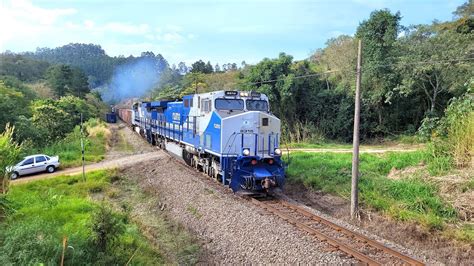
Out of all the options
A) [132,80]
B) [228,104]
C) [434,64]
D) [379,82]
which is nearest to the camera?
[228,104]

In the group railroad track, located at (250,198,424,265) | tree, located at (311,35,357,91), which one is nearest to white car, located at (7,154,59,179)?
railroad track, located at (250,198,424,265)

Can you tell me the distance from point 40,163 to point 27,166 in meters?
0.60

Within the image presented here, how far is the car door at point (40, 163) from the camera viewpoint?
63.4ft

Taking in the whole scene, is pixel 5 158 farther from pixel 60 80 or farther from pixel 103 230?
pixel 60 80

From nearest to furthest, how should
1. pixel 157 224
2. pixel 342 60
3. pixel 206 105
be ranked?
pixel 157 224
pixel 206 105
pixel 342 60

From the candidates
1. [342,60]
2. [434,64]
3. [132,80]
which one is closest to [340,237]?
[434,64]

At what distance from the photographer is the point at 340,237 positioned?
29.5ft

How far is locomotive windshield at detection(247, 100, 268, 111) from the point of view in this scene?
14.2 metres

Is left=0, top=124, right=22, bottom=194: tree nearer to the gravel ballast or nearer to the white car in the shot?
the gravel ballast

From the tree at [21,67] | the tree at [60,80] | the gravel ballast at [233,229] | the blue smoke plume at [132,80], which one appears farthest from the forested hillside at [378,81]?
the blue smoke plume at [132,80]

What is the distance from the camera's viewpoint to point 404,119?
3272 centimetres

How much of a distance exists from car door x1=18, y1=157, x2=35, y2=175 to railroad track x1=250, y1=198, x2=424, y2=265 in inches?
525

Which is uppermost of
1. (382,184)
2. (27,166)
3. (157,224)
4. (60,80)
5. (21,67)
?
(21,67)

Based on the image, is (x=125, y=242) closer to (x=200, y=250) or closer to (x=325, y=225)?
(x=200, y=250)
